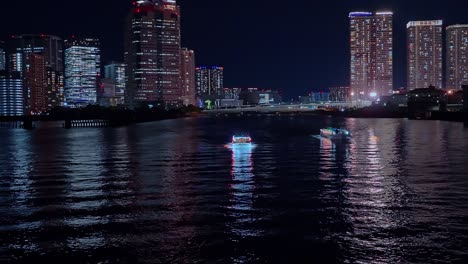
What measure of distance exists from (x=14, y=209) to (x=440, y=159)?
31369 millimetres

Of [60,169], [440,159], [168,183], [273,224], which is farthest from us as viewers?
[440,159]

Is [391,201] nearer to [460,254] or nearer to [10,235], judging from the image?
[460,254]

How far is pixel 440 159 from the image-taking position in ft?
135

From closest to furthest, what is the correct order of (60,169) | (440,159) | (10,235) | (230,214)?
(10,235) < (230,214) < (60,169) < (440,159)

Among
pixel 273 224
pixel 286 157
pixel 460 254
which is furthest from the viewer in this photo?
pixel 286 157

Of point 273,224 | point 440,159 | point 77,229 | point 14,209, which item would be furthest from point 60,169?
point 440,159

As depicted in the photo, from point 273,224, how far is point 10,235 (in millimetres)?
8383

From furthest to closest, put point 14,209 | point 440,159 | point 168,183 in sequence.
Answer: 1. point 440,159
2. point 168,183
3. point 14,209

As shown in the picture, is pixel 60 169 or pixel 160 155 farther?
pixel 160 155

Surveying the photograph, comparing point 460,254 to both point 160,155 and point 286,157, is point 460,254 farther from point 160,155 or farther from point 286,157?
point 160,155

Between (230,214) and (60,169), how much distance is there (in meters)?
20.6

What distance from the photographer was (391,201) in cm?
2247

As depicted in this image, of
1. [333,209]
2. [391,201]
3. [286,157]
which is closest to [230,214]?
[333,209]

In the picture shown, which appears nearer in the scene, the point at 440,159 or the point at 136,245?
the point at 136,245
